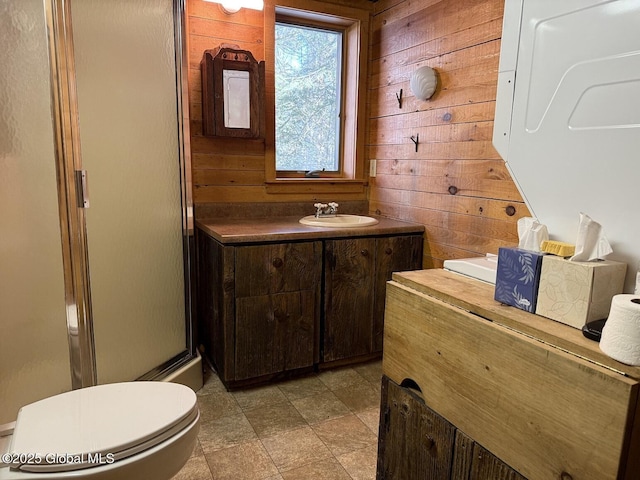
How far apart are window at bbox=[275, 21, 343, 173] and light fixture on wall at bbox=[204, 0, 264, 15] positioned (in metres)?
0.28

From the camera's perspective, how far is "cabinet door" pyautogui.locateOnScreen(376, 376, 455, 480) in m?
1.14

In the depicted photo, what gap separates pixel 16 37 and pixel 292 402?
1810 millimetres

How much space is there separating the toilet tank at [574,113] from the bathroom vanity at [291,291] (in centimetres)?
122

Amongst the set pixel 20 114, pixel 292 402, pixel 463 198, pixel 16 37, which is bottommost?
pixel 292 402

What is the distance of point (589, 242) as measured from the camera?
93 centimetres

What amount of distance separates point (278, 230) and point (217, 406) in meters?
0.89

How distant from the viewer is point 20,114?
1427 mm

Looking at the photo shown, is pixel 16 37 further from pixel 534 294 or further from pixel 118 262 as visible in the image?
pixel 534 294

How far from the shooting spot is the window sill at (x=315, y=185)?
271 cm

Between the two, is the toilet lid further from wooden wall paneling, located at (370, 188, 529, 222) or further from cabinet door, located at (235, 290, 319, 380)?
wooden wall paneling, located at (370, 188, 529, 222)

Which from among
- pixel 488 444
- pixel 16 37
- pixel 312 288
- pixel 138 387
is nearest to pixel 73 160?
pixel 16 37

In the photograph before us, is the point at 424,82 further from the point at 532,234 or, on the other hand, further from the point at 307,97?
the point at 532,234

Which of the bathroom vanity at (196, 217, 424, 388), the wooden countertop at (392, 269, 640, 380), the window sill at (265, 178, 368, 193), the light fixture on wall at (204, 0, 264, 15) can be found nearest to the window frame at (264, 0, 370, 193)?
the window sill at (265, 178, 368, 193)

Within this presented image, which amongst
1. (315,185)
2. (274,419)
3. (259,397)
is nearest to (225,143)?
(315,185)
